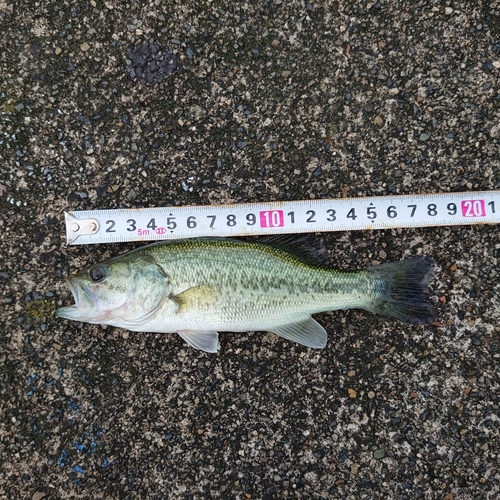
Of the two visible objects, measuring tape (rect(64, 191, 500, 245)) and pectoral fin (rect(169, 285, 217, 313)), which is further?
measuring tape (rect(64, 191, 500, 245))

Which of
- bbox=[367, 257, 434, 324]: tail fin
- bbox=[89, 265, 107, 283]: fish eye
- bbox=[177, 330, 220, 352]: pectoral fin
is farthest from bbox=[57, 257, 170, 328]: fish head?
bbox=[367, 257, 434, 324]: tail fin

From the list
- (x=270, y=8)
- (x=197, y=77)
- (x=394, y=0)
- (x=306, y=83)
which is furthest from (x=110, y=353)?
(x=394, y=0)

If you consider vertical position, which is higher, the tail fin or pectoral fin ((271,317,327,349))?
the tail fin

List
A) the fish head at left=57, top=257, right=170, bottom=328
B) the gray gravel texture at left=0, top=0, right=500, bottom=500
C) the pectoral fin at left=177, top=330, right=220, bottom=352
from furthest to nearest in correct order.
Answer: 1. the gray gravel texture at left=0, top=0, right=500, bottom=500
2. the pectoral fin at left=177, top=330, right=220, bottom=352
3. the fish head at left=57, top=257, right=170, bottom=328

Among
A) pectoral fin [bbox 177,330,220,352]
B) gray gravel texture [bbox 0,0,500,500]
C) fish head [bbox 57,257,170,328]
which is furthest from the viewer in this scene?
gray gravel texture [bbox 0,0,500,500]

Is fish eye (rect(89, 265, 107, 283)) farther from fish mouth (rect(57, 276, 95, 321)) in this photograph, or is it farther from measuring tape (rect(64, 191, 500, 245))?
measuring tape (rect(64, 191, 500, 245))

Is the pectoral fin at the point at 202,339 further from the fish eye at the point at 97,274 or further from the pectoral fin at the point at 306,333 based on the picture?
the fish eye at the point at 97,274

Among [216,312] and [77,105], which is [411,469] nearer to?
[216,312]

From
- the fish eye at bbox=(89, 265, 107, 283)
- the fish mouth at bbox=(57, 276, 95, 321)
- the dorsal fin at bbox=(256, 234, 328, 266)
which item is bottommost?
the fish mouth at bbox=(57, 276, 95, 321)
